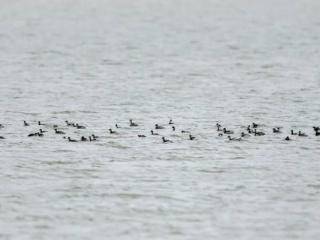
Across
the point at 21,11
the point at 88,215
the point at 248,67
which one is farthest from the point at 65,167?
the point at 21,11

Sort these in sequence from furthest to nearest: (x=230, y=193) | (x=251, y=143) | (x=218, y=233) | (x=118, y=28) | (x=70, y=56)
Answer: (x=118, y=28)
(x=70, y=56)
(x=251, y=143)
(x=230, y=193)
(x=218, y=233)

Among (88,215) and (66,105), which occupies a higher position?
(66,105)

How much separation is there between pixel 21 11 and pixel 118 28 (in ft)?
63.5

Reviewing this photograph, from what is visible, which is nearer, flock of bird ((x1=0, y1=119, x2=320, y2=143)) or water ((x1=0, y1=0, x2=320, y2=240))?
water ((x1=0, y1=0, x2=320, y2=240))

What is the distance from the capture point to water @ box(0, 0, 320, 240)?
27.4 metres

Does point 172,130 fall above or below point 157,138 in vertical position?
above

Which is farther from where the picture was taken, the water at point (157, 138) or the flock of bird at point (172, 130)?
the flock of bird at point (172, 130)

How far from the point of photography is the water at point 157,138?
90.0 feet

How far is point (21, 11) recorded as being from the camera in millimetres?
Result: 97125

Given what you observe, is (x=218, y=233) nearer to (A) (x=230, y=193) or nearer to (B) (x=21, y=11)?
(A) (x=230, y=193)

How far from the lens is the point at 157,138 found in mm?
37281

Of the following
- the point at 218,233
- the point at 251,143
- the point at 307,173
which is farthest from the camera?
the point at 251,143

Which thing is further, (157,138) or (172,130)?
(172,130)

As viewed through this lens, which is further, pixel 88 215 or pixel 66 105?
pixel 66 105
